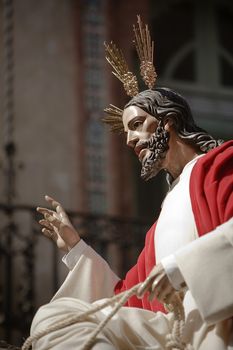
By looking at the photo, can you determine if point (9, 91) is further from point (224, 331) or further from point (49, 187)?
point (224, 331)

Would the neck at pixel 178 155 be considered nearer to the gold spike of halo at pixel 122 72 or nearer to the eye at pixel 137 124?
the eye at pixel 137 124

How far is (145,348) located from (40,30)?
5876mm

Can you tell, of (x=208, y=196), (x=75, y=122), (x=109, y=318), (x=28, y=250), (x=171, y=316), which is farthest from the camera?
(x=75, y=122)

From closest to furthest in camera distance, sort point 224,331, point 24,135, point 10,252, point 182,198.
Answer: point 224,331
point 182,198
point 10,252
point 24,135

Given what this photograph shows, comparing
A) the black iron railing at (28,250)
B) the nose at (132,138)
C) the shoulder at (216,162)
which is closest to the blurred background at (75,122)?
the black iron railing at (28,250)

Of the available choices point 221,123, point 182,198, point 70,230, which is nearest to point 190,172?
point 182,198

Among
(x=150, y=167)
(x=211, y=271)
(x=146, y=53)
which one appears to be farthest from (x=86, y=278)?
(x=146, y=53)

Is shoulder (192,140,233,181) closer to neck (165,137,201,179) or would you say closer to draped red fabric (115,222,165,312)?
neck (165,137,201,179)

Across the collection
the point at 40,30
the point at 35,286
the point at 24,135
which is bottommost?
the point at 35,286

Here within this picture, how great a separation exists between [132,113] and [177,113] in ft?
0.43

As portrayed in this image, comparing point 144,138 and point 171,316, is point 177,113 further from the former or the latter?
point 171,316

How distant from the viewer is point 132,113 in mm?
4625

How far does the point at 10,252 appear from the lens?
343 inches

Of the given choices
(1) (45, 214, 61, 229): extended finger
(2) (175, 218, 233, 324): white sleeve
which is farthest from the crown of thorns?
(2) (175, 218, 233, 324): white sleeve
